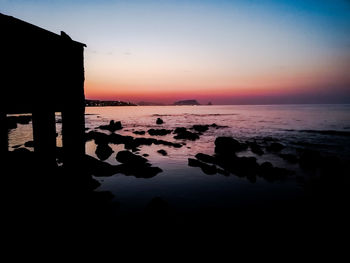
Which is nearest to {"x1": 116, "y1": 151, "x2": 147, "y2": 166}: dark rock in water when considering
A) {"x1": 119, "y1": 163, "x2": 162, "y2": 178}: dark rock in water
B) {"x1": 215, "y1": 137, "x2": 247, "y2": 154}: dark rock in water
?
{"x1": 119, "y1": 163, "x2": 162, "y2": 178}: dark rock in water

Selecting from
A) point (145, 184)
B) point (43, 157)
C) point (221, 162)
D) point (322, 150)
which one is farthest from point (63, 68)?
point (322, 150)

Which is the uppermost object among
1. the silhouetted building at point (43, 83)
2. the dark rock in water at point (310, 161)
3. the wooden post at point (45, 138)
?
the silhouetted building at point (43, 83)

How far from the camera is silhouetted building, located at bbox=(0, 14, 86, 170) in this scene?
5.20 meters

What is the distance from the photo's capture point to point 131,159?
14.5m

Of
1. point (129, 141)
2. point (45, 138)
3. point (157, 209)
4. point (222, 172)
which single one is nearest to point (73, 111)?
point (45, 138)

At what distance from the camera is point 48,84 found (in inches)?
242

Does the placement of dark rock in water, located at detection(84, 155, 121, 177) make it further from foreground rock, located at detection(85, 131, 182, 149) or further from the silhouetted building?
foreground rock, located at detection(85, 131, 182, 149)

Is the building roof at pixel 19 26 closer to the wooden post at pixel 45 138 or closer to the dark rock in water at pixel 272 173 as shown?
the wooden post at pixel 45 138

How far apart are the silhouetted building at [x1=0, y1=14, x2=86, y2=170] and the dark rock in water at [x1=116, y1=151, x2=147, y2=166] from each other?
6.63 m

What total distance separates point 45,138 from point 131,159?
27.2 feet

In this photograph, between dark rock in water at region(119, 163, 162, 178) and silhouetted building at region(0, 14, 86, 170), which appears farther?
dark rock in water at region(119, 163, 162, 178)

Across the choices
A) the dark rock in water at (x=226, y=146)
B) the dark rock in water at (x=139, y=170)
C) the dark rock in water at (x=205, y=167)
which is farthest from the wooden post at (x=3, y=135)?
the dark rock in water at (x=226, y=146)

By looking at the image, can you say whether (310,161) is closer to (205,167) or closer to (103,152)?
(205,167)

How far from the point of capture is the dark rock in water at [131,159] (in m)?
13.8
